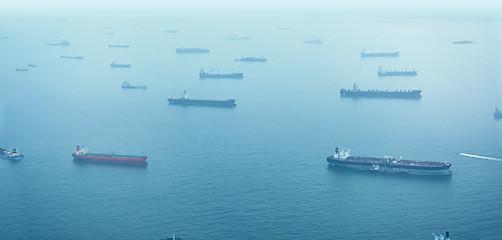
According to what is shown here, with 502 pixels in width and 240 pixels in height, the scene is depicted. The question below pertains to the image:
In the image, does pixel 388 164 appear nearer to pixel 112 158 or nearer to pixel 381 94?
pixel 112 158

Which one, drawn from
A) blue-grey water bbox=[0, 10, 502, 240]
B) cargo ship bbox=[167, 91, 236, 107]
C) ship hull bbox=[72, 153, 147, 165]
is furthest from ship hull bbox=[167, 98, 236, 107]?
ship hull bbox=[72, 153, 147, 165]

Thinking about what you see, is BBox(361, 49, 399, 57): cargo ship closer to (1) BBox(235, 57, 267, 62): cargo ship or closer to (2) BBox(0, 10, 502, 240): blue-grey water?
(2) BBox(0, 10, 502, 240): blue-grey water

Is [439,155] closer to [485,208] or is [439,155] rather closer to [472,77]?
[485,208]

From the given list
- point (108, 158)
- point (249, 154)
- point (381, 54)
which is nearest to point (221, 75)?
point (381, 54)

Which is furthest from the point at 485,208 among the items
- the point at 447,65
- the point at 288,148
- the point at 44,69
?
the point at 44,69

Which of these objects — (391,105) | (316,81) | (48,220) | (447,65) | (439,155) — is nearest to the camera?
(48,220)

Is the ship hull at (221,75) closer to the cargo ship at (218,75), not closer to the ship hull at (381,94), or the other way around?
the cargo ship at (218,75)

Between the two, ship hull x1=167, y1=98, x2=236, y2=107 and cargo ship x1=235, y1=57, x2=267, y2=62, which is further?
cargo ship x1=235, y1=57, x2=267, y2=62
